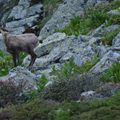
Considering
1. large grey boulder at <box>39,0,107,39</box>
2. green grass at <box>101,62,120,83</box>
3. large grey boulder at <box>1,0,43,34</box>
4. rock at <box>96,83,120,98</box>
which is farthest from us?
large grey boulder at <box>1,0,43,34</box>

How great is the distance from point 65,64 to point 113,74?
3143 mm

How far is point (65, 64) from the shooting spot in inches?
648

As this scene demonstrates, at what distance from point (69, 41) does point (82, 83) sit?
6925 millimetres

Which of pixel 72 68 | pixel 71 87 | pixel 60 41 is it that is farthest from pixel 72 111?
pixel 60 41

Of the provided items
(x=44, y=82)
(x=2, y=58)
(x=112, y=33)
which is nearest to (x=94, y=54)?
(x=112, y=33)

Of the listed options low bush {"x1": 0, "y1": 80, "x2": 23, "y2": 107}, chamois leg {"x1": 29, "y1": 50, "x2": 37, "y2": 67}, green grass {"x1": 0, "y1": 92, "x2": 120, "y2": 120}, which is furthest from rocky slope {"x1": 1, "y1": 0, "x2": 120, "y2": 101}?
green grass {"x1": 0, "y1": 92, "x2": 120, "y2": 120}

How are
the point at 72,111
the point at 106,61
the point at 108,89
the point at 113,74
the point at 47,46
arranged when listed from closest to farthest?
the point at 72,111, the point at 108,89, the point at 113,74, the point at 106,61, the point at 47,46

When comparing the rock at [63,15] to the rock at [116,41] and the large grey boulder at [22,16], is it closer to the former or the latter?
the large grey boulder at [22,16]

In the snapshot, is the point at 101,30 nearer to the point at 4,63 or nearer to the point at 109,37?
the point at 109,37

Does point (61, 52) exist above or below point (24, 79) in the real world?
below

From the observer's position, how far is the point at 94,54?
1717cm

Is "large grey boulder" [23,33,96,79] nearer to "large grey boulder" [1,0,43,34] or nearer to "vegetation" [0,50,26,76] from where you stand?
"vegetation" [0,50,26,76]

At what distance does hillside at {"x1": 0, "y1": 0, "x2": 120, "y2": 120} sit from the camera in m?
9.74

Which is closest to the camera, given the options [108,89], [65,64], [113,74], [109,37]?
[108,89]
